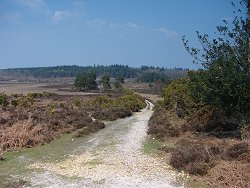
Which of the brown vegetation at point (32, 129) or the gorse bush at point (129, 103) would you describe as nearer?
the brown vegetation at point (32, 129)

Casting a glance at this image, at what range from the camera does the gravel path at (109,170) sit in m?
15.1

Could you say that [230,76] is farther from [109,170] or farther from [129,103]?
[129,103]

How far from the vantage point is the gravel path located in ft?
49.4

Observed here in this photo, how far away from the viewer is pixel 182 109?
36.7 meters

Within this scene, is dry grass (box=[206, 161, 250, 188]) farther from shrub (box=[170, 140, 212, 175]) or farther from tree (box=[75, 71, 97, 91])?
tree (box=[75, 71, 97, 91])

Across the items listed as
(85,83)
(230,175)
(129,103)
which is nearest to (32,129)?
(230,175)

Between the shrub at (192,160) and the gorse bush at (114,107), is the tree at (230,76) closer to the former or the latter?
the shrub at (192,160)

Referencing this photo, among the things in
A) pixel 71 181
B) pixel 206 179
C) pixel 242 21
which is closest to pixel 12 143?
pixel 71 181

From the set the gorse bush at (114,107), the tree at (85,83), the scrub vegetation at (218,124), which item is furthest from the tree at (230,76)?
the tree at (85,83)

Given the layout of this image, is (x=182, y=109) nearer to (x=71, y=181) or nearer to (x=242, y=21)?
(x=242, y=21)

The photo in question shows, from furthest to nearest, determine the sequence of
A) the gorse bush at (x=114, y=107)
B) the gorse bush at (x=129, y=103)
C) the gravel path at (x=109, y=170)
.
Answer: the gorse bush at (x=129, y=103) < the gorse bush at (x=114, y=107) < the gravel path at (x=109, y=170)

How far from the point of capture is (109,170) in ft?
55.6

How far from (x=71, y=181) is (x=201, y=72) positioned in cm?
1140

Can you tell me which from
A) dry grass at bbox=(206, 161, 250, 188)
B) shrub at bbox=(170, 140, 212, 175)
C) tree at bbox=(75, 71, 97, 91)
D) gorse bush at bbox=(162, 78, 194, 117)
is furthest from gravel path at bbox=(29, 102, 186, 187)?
tree at bbox=(75, 71, 97, 91)
